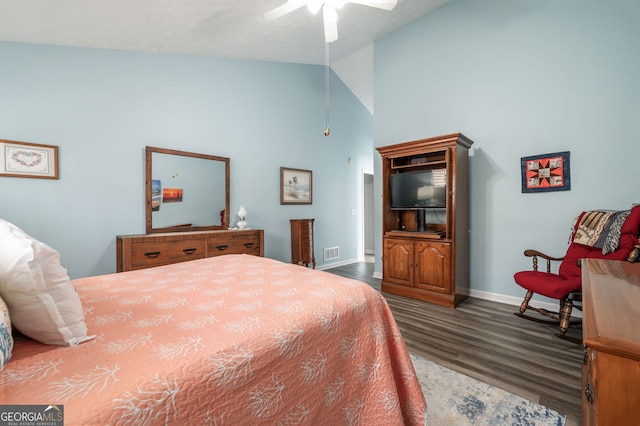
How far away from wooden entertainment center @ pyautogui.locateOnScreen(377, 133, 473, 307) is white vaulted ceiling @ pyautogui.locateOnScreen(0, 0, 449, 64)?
1859 millimetres

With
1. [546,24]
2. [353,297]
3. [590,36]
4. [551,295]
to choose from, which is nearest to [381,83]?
[546,24]

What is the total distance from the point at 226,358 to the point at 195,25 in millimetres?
3536

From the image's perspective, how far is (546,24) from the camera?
118 inches

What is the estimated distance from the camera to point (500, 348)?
223cm

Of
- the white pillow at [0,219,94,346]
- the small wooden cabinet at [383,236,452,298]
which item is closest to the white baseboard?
the small wooden cabinet at [383,236,452,298]

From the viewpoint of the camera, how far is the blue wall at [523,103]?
2643mm

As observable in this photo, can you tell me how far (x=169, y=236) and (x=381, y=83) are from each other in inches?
150

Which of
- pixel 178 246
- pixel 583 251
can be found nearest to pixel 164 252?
pixel 178 246

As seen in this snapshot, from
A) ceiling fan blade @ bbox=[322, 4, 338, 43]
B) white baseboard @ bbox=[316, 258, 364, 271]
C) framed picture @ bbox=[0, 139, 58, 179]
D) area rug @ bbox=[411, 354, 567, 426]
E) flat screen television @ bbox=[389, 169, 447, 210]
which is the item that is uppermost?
ceiling fan blade @ bbox=[322, 4, 338, 43]

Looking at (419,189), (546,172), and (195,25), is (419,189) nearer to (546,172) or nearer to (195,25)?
(546,172)

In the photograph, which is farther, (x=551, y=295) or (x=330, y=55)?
(x=330, y=55)

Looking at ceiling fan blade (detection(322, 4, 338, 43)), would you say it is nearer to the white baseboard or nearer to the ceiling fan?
the ceiling fan

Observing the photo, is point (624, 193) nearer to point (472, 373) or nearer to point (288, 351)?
point (472, 373)

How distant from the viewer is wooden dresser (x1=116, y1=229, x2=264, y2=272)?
2.97 m
